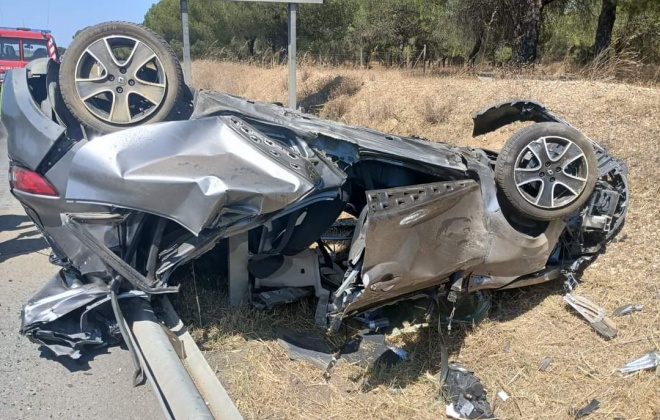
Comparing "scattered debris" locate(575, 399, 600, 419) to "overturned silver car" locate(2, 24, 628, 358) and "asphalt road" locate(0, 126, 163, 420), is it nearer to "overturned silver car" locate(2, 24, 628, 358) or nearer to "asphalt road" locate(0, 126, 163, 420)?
"overturned silver car" locate(2, 24, 628, 358)

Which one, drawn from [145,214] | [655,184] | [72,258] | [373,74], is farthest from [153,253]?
[373,74]

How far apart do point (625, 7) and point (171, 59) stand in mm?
11744

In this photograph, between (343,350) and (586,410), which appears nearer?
(586,410)

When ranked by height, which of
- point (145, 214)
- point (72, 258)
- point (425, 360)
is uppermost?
point (145, 214)

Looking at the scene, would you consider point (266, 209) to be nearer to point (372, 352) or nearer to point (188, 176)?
point (188, 176)

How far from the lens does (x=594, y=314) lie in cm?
378

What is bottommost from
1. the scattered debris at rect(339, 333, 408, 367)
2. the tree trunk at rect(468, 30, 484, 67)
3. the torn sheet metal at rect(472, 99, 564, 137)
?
the scattered debris at rect(339, 333, 408, 367)

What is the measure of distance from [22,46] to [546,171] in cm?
1681

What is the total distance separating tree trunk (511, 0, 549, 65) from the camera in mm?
11219

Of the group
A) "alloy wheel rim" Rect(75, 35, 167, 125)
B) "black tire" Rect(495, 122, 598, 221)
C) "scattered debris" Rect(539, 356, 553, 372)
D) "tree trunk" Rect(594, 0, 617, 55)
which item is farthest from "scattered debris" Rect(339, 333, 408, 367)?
"tree trunk" Rect(594, 0, 617, 55)

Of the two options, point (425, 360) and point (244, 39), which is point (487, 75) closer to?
point (425, 360)

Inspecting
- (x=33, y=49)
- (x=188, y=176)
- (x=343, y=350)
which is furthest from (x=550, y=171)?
(x=33, y=49)

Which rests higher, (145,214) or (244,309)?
(145,214)

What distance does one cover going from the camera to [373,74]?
13.7 metres
